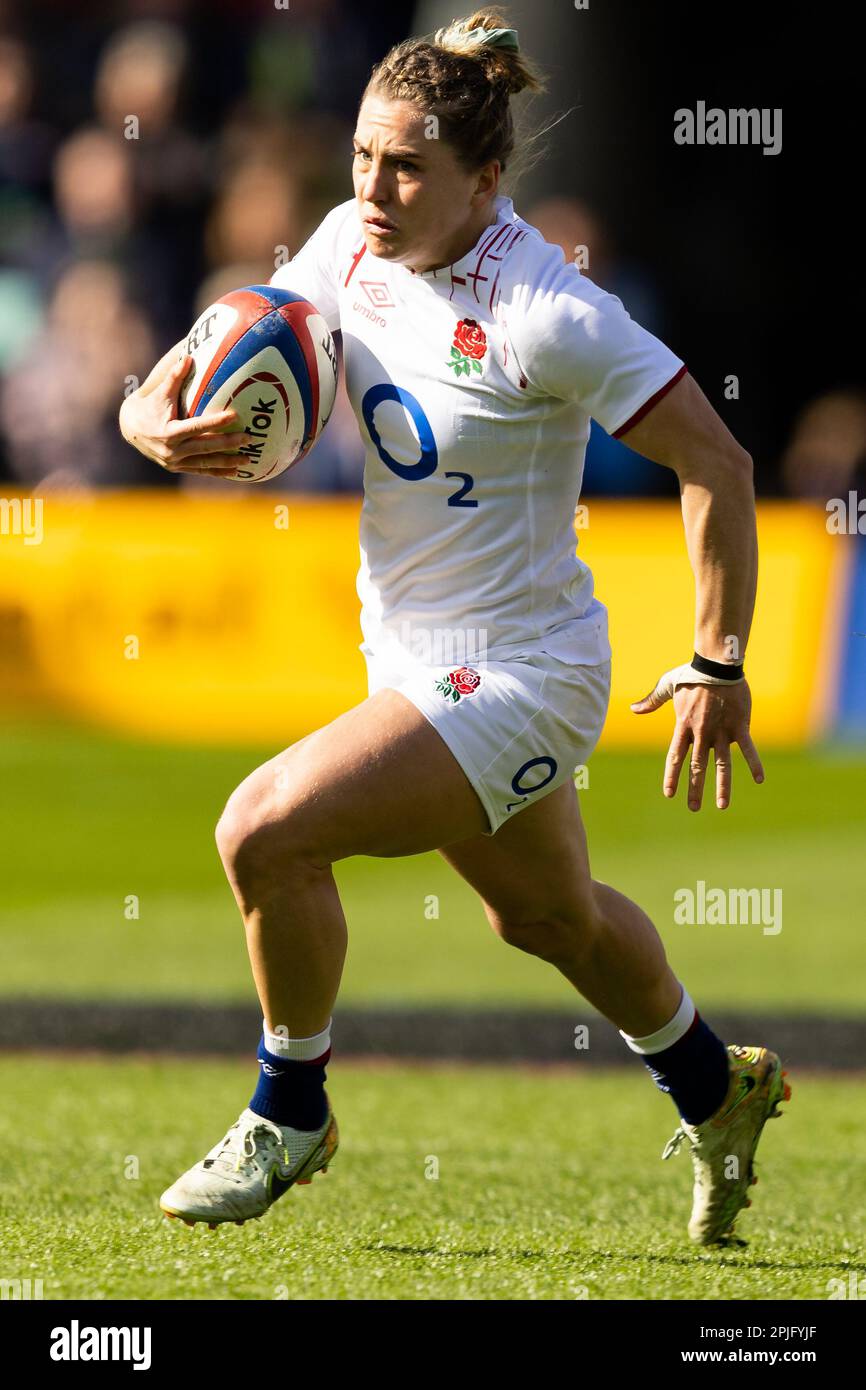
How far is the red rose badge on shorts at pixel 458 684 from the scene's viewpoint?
4520mm

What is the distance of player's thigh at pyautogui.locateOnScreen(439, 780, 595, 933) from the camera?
4.80 m

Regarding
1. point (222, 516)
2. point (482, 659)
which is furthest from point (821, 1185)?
point (222, 516)

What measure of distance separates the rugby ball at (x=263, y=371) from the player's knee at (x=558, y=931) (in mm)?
1167

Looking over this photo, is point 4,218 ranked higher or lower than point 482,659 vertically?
higher

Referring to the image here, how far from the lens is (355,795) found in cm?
436

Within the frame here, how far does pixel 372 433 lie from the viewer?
4.68 metres

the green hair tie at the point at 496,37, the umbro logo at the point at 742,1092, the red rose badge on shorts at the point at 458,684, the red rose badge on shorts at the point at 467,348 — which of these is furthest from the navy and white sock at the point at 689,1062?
the green hair tie at the point at 496,37

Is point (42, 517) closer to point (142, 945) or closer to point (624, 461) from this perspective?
point (624, 461)

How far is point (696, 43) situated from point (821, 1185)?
11914 millimetres

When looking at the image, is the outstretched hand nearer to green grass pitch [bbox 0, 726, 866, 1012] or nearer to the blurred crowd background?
green grass pitch [bbox 0, 726, 866, 1012]

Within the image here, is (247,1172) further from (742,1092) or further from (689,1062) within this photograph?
(742,1092)
